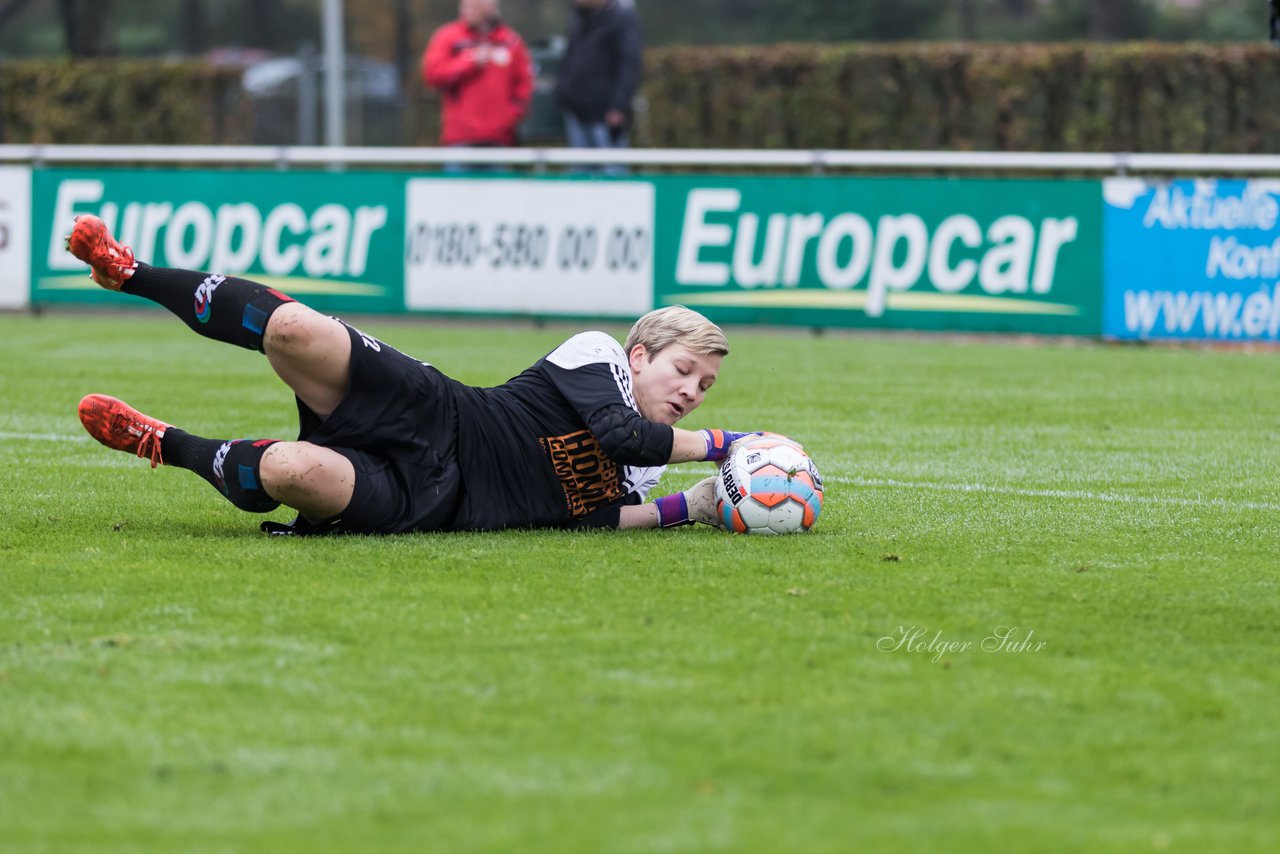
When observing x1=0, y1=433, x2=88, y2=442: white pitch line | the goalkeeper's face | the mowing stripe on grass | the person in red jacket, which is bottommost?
x1=0, y1=433, x2=88, y2=442: white pitch line


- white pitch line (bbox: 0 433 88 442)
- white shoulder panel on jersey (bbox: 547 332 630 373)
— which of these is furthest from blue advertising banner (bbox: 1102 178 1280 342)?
white shoulder panel on jersey (bbox: 547 332 630 373)

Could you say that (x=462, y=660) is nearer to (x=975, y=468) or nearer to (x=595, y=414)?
(x=595, y=414)

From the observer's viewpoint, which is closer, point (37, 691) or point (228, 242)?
point (37, 691)

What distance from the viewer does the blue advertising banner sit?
1277cm

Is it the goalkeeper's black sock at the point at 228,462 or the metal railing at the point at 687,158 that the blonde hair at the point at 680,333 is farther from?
the metal railing at the point at 687,158

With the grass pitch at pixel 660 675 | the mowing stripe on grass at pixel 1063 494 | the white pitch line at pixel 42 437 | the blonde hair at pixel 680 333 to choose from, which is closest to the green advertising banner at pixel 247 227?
the white pitch line at pixel 42 437

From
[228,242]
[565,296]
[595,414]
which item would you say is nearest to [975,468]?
[595,414]

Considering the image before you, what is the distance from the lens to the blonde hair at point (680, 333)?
5949 millimetres

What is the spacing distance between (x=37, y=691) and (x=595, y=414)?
2.21 metres

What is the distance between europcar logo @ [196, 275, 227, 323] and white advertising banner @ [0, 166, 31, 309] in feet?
34.6

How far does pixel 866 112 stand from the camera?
19.5m

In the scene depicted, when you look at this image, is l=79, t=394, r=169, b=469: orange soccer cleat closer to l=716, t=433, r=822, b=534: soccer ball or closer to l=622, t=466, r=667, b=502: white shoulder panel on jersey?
l=622, t=466, r=667, b=502: white shoulder panel on jersey

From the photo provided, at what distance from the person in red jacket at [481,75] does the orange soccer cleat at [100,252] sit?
34.5 ft

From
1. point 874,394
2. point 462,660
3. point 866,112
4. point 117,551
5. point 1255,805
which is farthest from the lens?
point 866,112
